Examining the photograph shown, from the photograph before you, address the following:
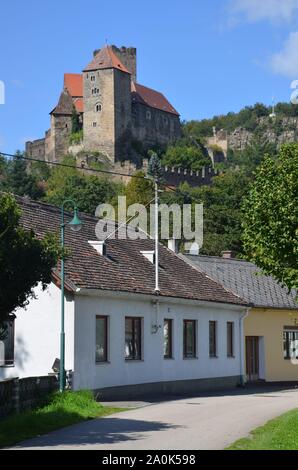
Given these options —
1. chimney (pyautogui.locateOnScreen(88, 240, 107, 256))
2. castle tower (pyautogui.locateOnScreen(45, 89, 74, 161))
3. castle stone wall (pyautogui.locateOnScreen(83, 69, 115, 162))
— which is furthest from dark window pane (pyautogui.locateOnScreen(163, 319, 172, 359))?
castle tower (pyautogui.locateOnScreen(45, 89, 74, 161))

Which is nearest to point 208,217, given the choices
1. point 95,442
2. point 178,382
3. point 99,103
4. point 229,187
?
point 229,187

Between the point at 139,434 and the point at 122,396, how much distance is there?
1036cm

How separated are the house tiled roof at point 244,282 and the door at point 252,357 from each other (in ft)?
5.60

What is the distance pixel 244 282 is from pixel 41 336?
50.1ft

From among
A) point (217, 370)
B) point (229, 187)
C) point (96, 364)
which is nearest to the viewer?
point (96, 364)

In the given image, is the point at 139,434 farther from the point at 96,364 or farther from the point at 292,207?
the point at 292,207

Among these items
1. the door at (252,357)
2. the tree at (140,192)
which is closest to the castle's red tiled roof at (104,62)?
the tree at (140,192)

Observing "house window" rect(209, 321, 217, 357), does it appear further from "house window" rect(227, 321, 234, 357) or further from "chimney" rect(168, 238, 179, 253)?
"chimney" rect(168, 238, 179, 253)

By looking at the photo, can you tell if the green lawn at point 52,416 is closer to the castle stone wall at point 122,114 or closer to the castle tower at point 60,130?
the castle stone wall at point 122,114

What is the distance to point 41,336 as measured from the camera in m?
24.8

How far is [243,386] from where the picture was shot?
1366 inches

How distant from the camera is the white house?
81.2ft

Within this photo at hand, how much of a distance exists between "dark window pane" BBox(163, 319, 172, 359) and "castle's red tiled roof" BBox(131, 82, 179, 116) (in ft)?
456

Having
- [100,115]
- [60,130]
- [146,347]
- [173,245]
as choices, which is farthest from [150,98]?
[146,347]
